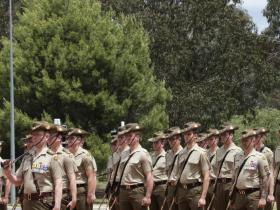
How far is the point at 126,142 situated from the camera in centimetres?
1384

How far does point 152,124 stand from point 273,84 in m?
14.0

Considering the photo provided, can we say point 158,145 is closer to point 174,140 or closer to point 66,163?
point 174,140

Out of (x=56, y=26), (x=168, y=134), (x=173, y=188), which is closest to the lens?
(x=173, y=188)

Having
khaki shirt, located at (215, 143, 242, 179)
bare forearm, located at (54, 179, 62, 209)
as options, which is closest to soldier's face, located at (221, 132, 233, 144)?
khaki shirt, located at (215, 143, 242, 179)

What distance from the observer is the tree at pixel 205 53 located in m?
45.9

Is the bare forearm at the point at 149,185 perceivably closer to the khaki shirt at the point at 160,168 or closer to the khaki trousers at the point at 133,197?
the khaki trousers at the point at 133,197

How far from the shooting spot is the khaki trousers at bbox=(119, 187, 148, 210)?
13477mm

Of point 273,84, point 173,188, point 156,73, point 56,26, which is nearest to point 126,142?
point 173,188

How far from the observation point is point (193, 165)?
13.8 m

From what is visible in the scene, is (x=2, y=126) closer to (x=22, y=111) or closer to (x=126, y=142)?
(x=22, y=111)

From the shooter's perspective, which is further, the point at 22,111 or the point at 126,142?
the point at 22,111

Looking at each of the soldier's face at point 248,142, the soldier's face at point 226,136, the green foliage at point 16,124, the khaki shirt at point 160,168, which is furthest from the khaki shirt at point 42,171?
the green foliage at point 16,124

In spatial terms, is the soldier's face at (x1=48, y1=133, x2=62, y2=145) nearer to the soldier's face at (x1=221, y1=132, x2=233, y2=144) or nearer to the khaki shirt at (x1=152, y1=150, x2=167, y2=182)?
the soldier's face at (x1=221, y1=132, x2=233, y2=144)

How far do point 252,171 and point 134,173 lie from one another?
72.3 inches
